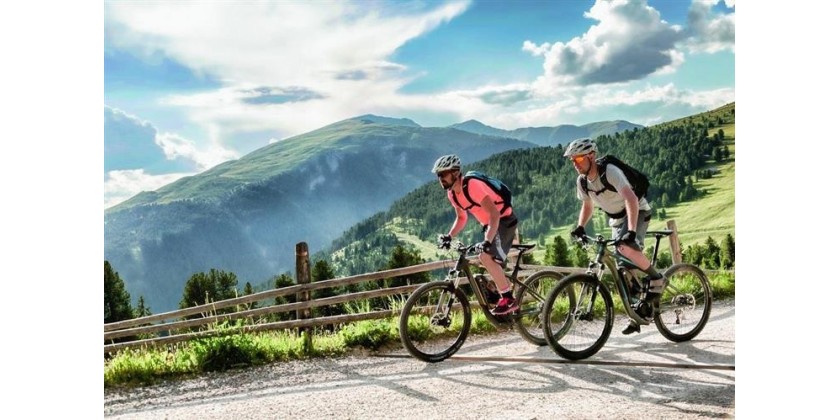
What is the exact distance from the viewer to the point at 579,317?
430 centimetres

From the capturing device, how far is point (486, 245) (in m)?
4.42

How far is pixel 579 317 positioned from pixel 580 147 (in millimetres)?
913

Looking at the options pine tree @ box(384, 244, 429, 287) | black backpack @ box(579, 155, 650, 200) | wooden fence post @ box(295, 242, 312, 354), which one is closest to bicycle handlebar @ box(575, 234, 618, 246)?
black backpack @ box(579, 155, 650, 200)

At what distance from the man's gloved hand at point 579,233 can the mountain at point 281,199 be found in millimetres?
567

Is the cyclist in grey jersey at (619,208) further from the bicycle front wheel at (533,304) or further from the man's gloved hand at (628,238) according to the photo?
the bicycle front wheel at (533,304)

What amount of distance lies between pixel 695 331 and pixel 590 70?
5.23 ft

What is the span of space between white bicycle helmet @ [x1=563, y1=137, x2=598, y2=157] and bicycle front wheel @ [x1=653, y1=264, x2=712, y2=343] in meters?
1.01

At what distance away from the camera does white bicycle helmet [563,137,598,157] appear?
4027mm

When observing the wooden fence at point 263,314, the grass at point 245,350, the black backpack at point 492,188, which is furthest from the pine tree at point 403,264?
the black backpack at point 492,188

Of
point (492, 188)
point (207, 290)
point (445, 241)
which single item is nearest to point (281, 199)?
point (207, 290)

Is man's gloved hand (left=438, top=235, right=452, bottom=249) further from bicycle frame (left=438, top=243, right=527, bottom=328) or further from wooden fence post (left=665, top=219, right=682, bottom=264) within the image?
wooden fence post (left=665, top=219, right=682, bottom=264)
